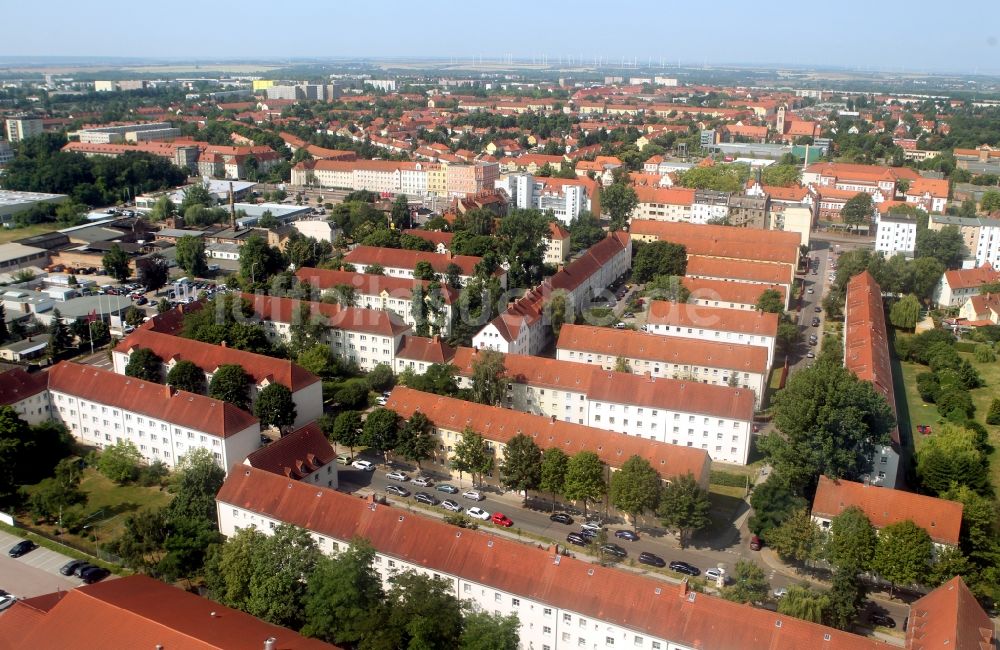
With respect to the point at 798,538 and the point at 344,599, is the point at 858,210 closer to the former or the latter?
the point at 798,538

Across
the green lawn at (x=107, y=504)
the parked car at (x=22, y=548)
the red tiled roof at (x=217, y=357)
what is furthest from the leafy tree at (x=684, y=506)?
the parked car at (x=22, y=548)

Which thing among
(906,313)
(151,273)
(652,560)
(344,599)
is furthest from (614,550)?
(151,273)

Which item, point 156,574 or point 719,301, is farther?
point 719,301

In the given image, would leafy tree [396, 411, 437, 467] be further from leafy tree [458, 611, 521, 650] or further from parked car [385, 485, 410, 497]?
leafy tree [458, 611, 521, 650]

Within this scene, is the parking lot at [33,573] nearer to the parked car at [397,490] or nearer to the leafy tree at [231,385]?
the leafy tree at [231,385]

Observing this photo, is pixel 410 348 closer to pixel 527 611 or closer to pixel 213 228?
pixel 527 611

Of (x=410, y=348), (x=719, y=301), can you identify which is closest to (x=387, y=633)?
(x=410, y=348)

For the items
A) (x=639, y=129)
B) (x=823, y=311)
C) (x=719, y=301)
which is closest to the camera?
(x=719, y=301)

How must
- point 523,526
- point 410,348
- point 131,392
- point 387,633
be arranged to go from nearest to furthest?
1. point 387,633
2. point 523,526
3. point 131,392
4. point 410,348
